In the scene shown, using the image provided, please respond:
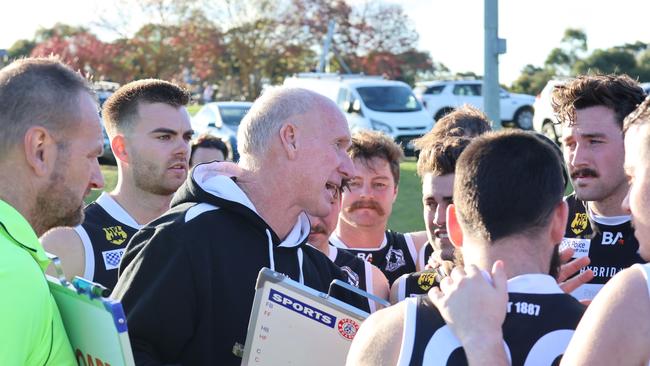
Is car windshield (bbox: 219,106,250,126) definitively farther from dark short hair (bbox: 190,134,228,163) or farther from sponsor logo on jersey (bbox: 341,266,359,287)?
sponsor logo on jersey (bbox: 341,266,359,287)

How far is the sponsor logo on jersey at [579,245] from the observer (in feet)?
13.6

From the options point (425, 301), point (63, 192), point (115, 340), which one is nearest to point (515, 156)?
point (425, 301)

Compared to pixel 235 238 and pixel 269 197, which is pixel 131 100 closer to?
pixel 269 197

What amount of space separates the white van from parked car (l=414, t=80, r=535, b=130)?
5.97 m

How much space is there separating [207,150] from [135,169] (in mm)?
2084

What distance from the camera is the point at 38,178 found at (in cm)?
263

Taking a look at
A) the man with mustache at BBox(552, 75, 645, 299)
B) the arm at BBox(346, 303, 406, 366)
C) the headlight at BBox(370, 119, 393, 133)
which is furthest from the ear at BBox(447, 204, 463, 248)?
the headlight at BBox(370, 119, 393, 133)

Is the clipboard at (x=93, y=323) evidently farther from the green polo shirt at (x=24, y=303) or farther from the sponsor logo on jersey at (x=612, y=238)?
the sponsor logo on jersey at (x=612, y=238)

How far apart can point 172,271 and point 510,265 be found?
134 cm

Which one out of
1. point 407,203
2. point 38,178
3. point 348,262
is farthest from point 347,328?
point 407,203

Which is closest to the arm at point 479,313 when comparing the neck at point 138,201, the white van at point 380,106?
the neck at point 138,201

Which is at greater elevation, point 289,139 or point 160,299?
point 289,139

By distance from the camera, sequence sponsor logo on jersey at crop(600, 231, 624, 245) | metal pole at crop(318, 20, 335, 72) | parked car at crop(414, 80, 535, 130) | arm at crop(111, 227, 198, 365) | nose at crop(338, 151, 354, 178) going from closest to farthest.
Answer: arm at crop(111, 227, 198, 365) < nose at crop(338, 151, 354, 178) < sponsor logo on jersey at crop(600, 231, 624, 245) < parked car at crop(414, 80, 535, 130) < metal pole at crop(318, 20, 335, 72)

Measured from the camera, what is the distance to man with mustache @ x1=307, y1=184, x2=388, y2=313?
13.8ft
